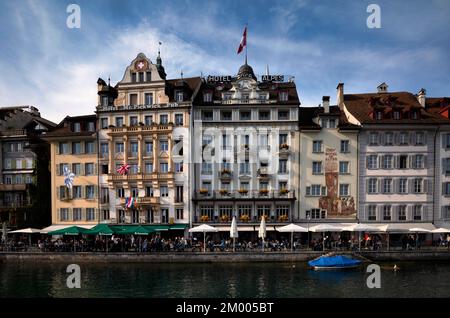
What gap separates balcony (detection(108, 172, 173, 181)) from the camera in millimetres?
42188

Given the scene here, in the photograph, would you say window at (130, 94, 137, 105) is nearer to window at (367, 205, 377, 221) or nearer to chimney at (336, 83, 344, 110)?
chimney at (336, 83, 344, 110)

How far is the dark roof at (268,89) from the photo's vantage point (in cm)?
4310

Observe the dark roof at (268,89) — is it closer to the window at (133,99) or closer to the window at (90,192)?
the window at (133,99)

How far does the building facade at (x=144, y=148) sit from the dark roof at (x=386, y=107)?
23.3 m

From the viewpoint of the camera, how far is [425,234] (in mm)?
40594

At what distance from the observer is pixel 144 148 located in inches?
1699

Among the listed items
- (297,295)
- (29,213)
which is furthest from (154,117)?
(297,295)

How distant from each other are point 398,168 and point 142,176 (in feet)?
111

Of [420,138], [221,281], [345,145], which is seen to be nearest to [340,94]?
[345,145]

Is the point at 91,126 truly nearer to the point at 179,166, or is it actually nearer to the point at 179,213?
the point at 179,166

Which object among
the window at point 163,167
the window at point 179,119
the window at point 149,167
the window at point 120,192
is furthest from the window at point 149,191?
the window at point 179,119

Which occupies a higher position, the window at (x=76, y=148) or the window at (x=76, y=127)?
the window at (x=76, y=127)

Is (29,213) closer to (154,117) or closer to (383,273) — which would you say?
(154,117)
